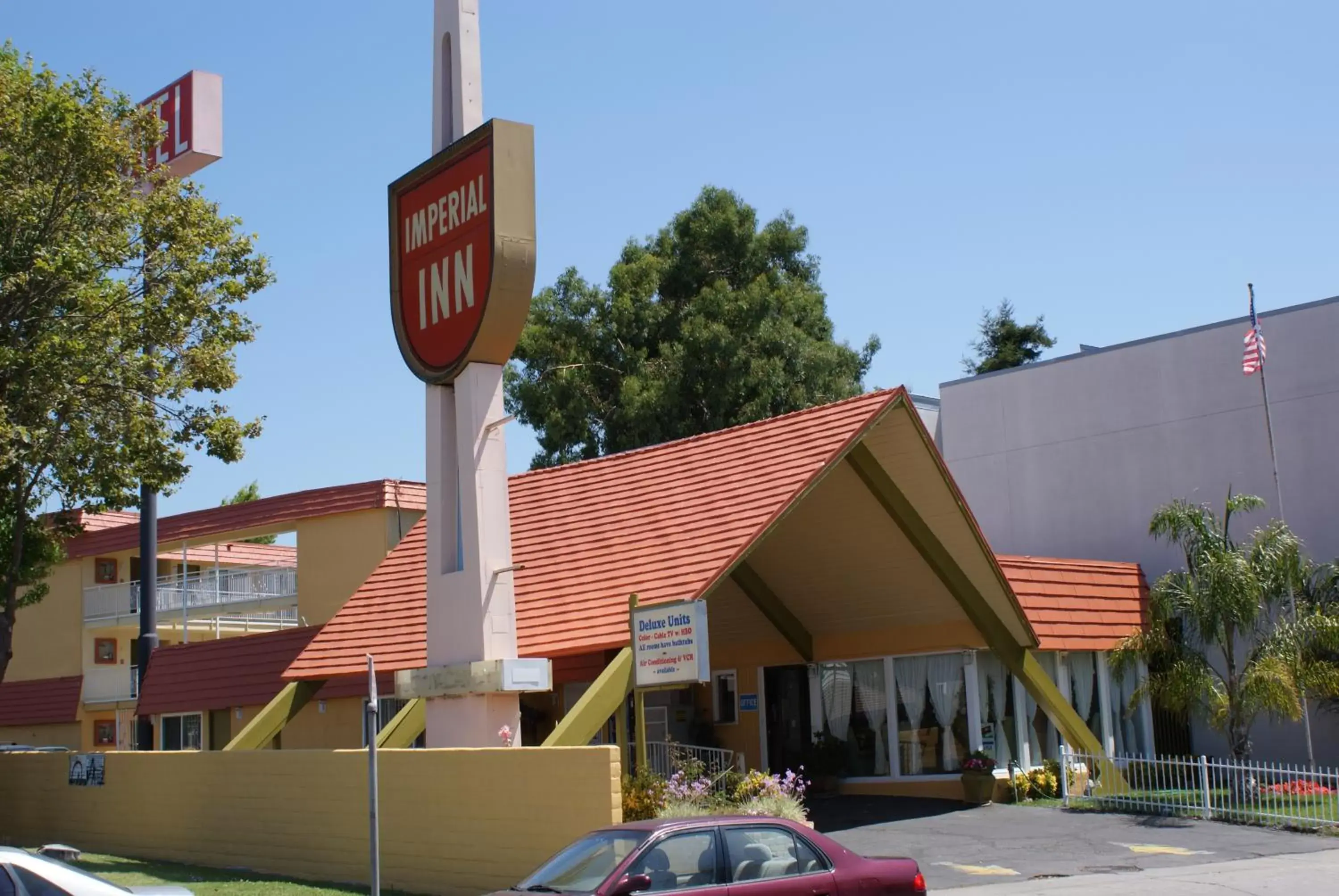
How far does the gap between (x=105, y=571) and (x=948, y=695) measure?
92.5 feet

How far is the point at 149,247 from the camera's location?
23.1m

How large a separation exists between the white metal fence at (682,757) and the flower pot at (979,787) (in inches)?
146

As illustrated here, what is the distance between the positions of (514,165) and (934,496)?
7.94 m

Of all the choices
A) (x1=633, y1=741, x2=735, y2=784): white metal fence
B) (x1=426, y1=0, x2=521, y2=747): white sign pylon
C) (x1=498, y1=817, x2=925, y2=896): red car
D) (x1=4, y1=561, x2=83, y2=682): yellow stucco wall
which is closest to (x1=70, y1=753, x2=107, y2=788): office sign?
(x1=426, y1=0, x2=521, y2=747): white sign pylon

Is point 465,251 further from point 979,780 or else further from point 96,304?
point 979,780

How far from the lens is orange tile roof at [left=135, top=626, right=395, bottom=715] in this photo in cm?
2959

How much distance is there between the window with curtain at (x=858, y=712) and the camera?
24297 mm

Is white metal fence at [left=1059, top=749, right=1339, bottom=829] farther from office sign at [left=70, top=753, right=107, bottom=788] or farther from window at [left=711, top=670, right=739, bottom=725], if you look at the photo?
office sign at [left=70, top=753, right=107, bottom=788]

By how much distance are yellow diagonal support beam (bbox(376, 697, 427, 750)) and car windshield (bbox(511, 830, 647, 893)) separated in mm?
9798

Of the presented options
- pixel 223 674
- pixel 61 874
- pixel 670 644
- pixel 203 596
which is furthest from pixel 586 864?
pixel 203 596

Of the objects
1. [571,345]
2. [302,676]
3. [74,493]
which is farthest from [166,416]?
[571,345]

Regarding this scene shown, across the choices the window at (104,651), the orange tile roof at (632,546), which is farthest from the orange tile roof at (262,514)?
the orange tile roof at (632,546)

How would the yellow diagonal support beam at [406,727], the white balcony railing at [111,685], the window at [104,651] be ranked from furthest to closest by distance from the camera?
1. the window at [104,651]
2. the white balcony railing at [111,685]
3. the yellow diagonal support beam at [406,727]

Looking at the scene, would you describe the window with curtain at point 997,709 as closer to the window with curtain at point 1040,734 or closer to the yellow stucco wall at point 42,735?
the window with curtain at point 1040,734
